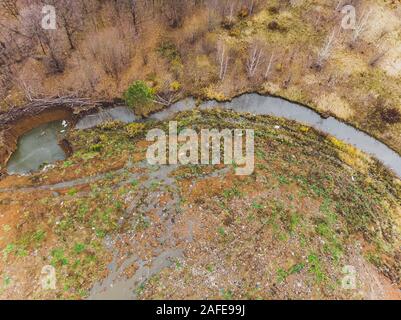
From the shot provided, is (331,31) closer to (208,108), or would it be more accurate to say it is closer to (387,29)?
(387,29)

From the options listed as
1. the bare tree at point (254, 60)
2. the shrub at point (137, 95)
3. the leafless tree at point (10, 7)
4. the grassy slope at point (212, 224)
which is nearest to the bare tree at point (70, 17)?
the leafless tree at point (10, 7)

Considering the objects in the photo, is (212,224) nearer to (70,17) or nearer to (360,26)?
(70,17)

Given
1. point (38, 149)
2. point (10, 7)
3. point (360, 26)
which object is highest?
point (10, 7)

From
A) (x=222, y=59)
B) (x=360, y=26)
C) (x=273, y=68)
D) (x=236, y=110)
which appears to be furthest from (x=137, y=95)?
(x=360, y=26)

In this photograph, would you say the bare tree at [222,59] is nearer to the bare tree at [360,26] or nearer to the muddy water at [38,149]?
the bare tree at [360,26]

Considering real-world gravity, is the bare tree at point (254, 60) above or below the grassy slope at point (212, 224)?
above

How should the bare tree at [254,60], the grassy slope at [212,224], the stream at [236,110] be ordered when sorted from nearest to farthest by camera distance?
the grassy slope at [212,224]
the stream at [236,110]
the bare tree at [254,60]

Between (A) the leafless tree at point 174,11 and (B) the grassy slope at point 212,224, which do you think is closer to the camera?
(B) the grassy slope at point 212,224
